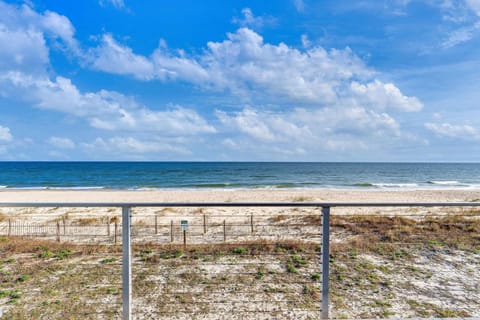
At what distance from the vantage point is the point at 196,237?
20.5ft

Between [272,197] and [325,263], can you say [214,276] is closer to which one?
[325,263]

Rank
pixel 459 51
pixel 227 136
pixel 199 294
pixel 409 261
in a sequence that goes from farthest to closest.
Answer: pixel 227 136
pixel 459 51
pixel 409 261
pixel 199 294

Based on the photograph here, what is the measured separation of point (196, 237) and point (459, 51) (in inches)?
455

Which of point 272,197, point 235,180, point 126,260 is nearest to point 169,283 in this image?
point 126,260

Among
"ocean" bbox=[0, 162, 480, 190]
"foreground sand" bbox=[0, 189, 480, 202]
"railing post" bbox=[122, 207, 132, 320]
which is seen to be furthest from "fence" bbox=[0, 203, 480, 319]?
"ocean" bbox=[0, 162, 480, 190]

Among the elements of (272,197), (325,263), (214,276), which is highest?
(325,263)

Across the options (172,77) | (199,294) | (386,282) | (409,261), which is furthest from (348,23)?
(172,77)

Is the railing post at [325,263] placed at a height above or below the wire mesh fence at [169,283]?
above

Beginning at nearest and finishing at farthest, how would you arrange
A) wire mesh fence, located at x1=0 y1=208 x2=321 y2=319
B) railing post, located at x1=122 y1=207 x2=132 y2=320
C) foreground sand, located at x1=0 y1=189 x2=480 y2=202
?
railing post, located at x1=122 y1=207 x2=132 y2=320 → wire mesh fence, located at x1=0 y1=208 x2=321 y2=319 → foreground sand, located at x1=0 y1=189 x2=480 y2=202

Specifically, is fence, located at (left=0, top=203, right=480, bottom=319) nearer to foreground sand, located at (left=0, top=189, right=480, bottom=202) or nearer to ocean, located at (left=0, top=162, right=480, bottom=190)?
foreground sand, located at (left=0, top=189, right=480, bottom=202)

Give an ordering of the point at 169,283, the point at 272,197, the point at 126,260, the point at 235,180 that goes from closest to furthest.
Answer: the point at 126,260 → the point at 169,283 → the point at 272,197 → the point at 235,180

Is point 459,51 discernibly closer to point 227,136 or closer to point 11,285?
point 11,285

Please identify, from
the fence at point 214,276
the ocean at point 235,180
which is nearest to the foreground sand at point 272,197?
the ocean at point 235,180

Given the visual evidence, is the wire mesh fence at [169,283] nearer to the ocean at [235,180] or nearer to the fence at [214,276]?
the fence at [214,276]
